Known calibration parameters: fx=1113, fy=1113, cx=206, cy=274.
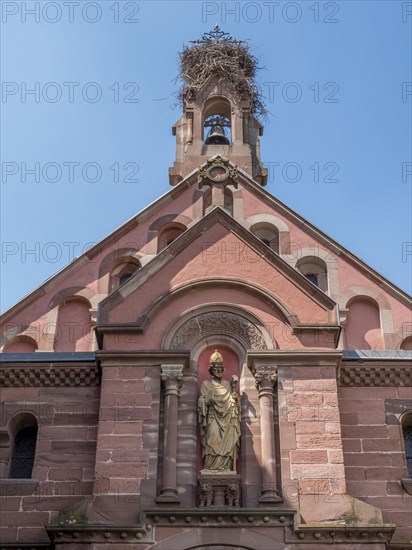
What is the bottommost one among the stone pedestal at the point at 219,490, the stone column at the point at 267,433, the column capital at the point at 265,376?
the stone pedestal at the point at 219,490

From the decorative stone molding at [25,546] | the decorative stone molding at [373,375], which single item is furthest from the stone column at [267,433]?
the decorative stone molding at [25,546]

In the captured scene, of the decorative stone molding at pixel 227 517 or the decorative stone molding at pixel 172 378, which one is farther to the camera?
the decorative stone molding at pixel 172 378

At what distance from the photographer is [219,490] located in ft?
62.8

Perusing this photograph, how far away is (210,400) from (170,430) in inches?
37.2

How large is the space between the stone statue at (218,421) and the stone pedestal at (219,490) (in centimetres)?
14

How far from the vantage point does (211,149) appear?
28109 millimetres

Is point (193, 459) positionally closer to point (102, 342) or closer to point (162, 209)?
point (102, 342)

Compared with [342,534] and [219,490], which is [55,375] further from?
[342,534]

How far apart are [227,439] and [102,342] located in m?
3.17

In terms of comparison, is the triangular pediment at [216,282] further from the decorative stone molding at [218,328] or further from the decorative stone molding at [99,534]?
the decorative stone molding at [99,534]

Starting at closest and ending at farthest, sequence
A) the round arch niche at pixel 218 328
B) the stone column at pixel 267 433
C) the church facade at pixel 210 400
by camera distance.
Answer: the church facade at pixel 210 400 < the stone column at pixel 267 433 < the round arch niche at pixel 218 328

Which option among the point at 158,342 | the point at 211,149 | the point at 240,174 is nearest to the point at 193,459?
the point at 158,342

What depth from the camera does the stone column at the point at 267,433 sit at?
62.1 feet

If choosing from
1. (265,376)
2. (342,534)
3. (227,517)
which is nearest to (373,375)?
(265,376)
